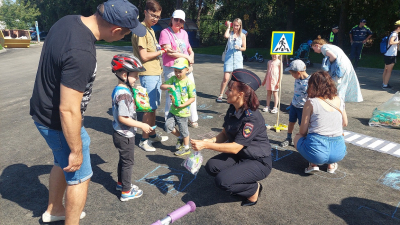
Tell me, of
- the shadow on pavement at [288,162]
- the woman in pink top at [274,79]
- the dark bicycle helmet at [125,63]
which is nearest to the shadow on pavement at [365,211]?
the shadow on pavement at [288,162]

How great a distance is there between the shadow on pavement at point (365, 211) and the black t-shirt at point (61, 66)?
289cm

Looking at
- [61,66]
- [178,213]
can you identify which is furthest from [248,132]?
[61,66]

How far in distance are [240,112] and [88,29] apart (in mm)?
1781

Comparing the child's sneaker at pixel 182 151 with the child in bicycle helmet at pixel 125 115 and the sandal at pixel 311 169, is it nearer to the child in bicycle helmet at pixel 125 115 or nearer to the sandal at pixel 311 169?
the child in bicycle helmet at pixel 125 115

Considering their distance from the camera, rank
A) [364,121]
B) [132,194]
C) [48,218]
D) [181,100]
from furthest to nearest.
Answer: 1. [364,121]
2. [181,100]
3. [132,194]
4. [48,218]

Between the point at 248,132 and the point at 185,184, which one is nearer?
the point at 248,132

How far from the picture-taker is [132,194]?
11.6 feet

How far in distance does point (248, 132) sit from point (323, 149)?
1.25 m

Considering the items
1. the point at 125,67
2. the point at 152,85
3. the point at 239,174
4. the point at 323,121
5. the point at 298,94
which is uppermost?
the point at 125,67

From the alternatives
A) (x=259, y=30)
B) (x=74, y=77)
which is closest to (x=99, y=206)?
(x=74, y=77)

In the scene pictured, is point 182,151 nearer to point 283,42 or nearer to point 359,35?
point 283,42

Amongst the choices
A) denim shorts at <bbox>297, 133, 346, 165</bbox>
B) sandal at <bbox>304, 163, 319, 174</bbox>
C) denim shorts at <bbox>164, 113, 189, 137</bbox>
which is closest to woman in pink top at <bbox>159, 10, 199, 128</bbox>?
denim shorts at <bbox>164, 113, 189, 137</bbox>

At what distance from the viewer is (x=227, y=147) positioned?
10.7ft

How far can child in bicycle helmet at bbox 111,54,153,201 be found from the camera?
10.6 feet
